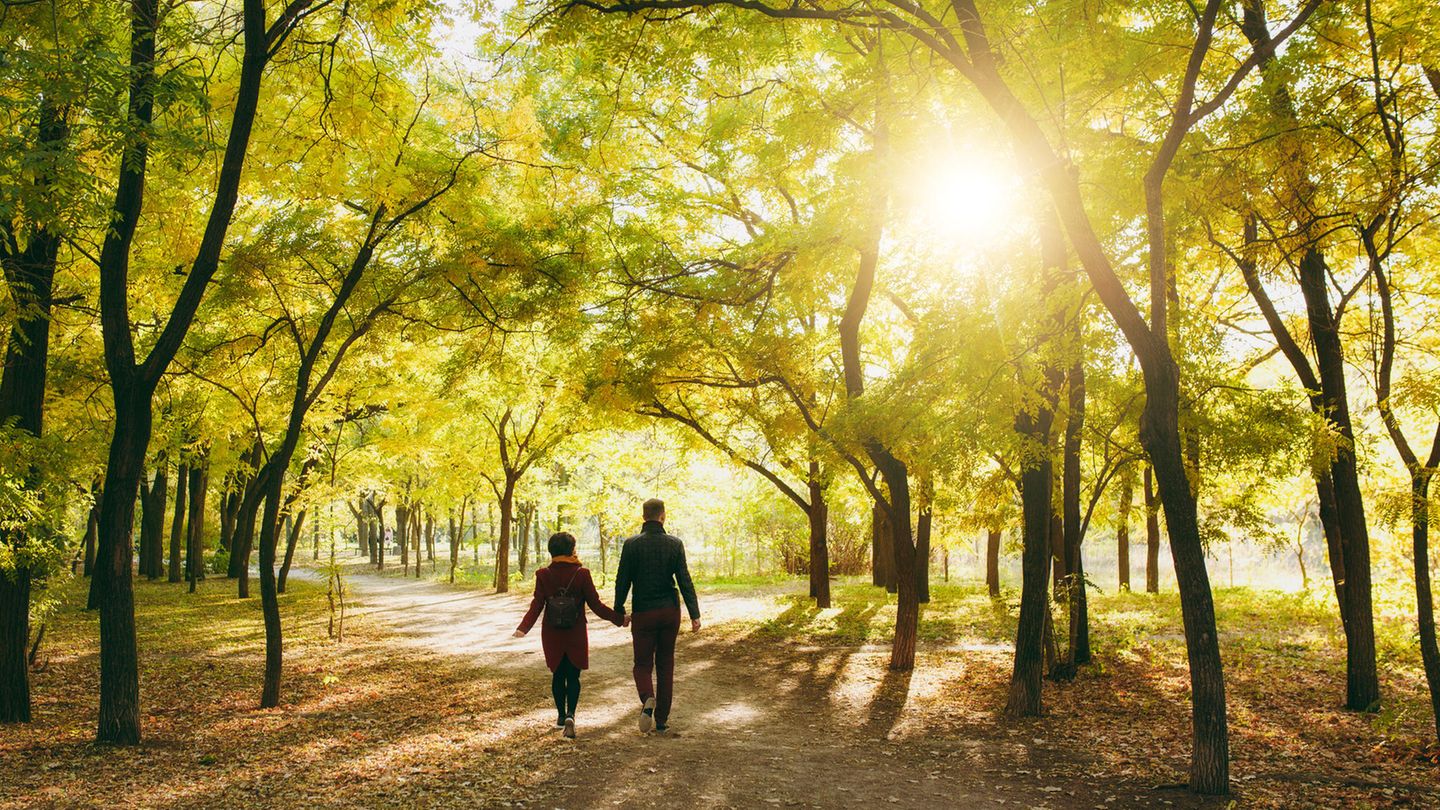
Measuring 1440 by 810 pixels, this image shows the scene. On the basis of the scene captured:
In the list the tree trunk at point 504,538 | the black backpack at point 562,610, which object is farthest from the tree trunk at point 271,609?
the tree trunk at point 504,538

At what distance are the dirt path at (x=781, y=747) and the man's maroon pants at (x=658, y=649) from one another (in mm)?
368

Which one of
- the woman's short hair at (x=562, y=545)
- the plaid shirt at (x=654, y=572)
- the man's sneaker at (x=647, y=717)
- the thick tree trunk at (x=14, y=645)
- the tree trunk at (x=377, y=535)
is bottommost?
the tree trunk at (x=377, y=535)

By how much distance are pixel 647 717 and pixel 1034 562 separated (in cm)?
417

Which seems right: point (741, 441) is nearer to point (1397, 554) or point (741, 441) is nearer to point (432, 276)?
point (432, 276)

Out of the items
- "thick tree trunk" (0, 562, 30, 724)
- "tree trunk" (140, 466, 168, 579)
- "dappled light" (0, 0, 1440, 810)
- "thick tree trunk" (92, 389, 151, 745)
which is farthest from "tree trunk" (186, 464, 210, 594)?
"thick tree trunk" (92, 389, 151, 745)

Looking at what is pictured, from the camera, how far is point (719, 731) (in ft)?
25.2

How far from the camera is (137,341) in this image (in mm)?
12125

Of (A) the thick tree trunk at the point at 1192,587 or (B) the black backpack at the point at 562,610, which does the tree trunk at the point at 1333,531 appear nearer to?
(A) the thick tree trunk at the point at 1192,587

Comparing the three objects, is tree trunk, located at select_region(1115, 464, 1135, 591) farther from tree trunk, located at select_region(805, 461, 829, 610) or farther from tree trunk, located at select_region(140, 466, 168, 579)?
tree trunk, located at select_region(140, 466, 168, 579)

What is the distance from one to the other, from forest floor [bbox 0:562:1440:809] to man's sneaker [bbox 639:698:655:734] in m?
0.12

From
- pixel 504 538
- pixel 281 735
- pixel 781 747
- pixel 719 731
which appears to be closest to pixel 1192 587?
pixel 781 747

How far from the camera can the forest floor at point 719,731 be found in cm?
576

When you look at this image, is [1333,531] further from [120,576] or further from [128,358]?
[128,358]

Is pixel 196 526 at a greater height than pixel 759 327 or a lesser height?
lesser
